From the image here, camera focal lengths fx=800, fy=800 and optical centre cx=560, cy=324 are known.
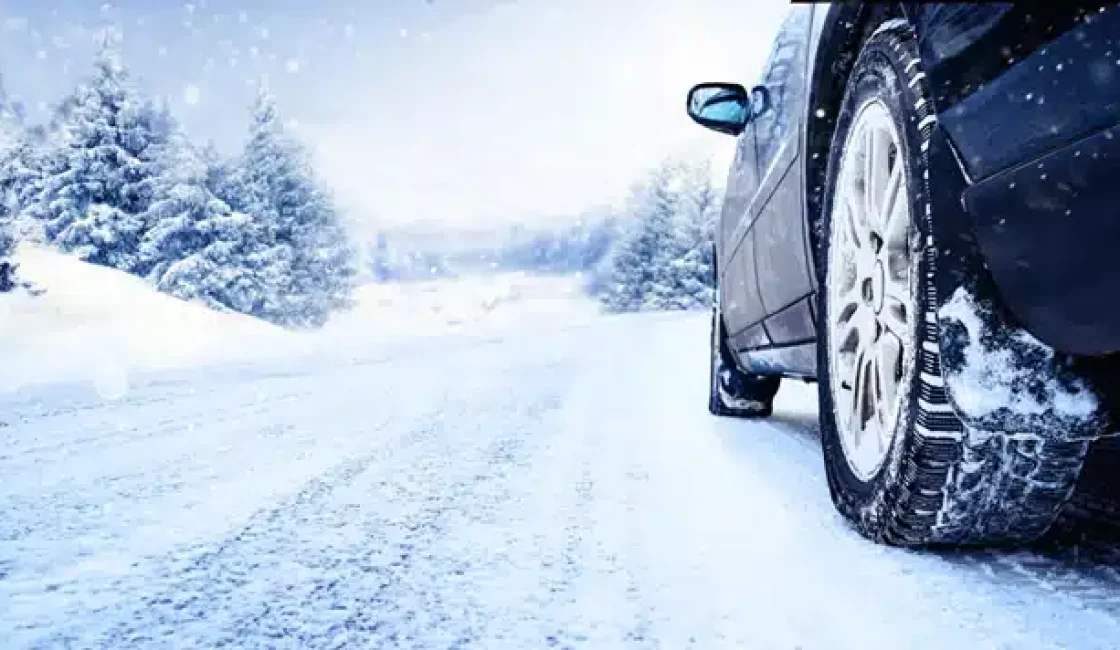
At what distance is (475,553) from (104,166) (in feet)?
92.5

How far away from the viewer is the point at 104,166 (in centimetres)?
2534

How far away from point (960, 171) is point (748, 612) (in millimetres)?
783

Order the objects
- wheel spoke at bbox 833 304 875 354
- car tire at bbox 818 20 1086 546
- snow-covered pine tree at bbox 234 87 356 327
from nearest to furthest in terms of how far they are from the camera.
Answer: car tire at bbox 818 20 1086 546
wheel spoke at bbox 833 304 875 354
snow-covered pine tree at bbox 234 87 356 327

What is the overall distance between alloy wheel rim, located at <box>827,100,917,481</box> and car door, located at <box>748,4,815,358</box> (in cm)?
25

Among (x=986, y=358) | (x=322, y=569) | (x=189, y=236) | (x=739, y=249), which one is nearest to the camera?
(x=986, y=358)

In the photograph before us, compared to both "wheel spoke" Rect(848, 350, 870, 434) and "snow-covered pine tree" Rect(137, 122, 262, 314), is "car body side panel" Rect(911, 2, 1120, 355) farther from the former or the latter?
"snow-covered pine tree" Rect(137, 122, 262, 314)

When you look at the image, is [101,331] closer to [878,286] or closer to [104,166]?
[878,286]

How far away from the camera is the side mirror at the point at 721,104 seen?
2.94 meters

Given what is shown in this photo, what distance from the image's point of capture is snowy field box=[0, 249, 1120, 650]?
1245 millimetres

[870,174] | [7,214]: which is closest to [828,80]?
[870,174]

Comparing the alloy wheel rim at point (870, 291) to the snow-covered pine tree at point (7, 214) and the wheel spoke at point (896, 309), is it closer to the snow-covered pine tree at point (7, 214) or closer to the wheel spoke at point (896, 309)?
the wheel spoke at point (896, 309)

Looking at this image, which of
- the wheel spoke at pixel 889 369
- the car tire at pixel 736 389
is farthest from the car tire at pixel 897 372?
the car tire at pixel 736 389

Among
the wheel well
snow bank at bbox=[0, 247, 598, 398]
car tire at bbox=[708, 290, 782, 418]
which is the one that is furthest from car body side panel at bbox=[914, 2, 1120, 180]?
snow bank at bbox=[0, 247, 598, 398]

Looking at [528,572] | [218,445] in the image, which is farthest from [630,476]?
[218,445]
